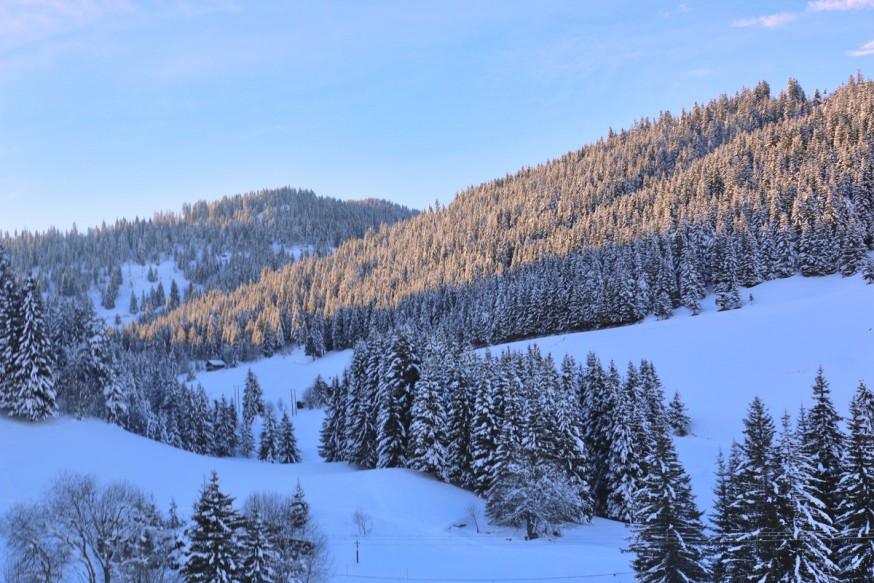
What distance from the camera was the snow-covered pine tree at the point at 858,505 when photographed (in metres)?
20.6

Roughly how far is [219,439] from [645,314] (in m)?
73.1

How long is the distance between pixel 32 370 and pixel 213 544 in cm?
3891

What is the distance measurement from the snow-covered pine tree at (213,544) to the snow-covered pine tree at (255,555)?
363 mm

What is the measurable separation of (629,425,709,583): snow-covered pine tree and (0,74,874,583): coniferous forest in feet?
0.32

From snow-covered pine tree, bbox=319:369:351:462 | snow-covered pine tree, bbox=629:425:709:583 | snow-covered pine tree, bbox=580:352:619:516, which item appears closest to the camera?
snow-covered pine tree, bbox=629:425:709:583

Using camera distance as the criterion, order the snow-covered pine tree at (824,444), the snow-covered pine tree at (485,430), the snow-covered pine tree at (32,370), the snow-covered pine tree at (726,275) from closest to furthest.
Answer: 1. the snow-covered pine tree at (824,444)
2. the snow-covered pine tree at (485,430)
3. the snow-covered pine tree at (32,370)
4. the snow-covered pine tree at (726,275)

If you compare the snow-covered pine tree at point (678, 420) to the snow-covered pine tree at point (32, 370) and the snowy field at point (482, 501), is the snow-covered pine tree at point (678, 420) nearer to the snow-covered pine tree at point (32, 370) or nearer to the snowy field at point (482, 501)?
the snowy field at point (482, 501)

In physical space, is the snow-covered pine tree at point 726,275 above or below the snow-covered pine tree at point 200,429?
above

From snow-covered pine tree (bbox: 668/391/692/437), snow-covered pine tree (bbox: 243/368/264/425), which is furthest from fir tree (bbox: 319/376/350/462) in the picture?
snow-covered pine tree (bbox: 243/368/264/425)

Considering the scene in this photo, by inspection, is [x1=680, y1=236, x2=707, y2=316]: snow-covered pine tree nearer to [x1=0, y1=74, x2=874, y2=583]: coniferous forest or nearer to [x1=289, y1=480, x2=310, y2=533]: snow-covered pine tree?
[x1=0, y1=74, x2=874, y2=583]: coniferous forest

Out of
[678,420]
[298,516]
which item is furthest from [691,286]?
[298,516]

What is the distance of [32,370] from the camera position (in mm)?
50594

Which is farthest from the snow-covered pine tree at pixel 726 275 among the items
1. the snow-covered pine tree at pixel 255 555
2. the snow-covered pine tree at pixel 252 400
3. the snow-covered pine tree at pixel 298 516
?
the snow-covered pine tree at pixel 255 555

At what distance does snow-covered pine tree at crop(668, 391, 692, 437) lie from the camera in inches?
2338
